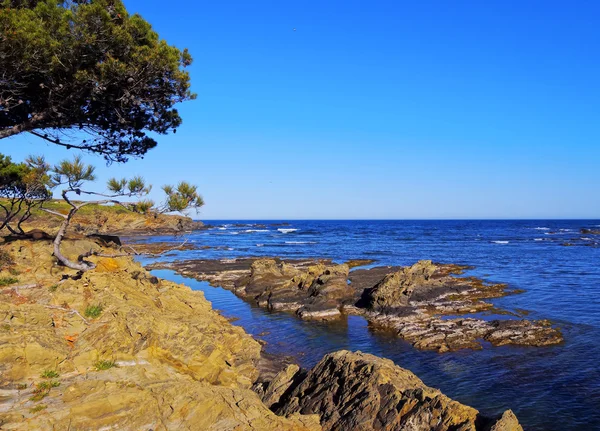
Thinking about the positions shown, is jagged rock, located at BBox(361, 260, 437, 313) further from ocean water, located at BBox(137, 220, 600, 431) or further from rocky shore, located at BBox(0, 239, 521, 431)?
rocky shore, located at BBox(0, 239, 521, 431)

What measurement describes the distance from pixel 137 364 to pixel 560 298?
34.7 metres

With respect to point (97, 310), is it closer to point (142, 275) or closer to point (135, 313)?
point (135, 313)

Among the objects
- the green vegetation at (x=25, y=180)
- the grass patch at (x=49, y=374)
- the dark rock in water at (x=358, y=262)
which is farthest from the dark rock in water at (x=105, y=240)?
the dark rock in water at (x=358, y=262)

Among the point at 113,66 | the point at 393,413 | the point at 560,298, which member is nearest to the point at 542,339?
the point at 560,298

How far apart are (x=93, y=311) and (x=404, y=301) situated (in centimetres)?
2366

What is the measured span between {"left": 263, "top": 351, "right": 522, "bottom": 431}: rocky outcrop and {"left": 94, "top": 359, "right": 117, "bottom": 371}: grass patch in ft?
17.5

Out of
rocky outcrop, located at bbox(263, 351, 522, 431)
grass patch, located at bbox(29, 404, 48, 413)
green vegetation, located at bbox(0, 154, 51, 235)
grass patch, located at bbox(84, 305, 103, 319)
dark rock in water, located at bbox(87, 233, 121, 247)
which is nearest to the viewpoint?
grass patch, located at bbox(29, 404, 48, 413)

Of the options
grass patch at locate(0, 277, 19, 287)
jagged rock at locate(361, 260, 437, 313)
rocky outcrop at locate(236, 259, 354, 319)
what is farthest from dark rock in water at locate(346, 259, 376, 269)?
grass patch at locate(0, 277, 19, 287)

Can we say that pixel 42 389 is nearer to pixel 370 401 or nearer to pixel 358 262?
pixel 370 401

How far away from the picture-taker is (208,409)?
9.78 m

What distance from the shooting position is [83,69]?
53.8 ft

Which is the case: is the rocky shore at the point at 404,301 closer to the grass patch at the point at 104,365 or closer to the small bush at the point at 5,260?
the grass patch at the point at 104,365

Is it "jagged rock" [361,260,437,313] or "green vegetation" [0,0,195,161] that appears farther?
"jagged rock" [361,260,437,313]

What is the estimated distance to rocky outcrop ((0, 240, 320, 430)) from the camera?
29.1 feet
